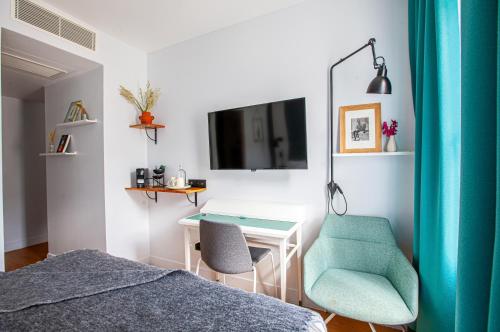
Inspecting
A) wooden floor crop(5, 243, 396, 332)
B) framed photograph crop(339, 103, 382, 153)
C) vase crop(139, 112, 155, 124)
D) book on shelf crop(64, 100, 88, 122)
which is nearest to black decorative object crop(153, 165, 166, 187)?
vase crop(139, 112, 155, 124)

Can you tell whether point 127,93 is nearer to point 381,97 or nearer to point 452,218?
point 381,97

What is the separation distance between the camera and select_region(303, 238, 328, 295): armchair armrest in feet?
4.78

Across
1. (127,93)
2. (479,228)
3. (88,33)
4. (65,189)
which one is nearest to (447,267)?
(479,228)

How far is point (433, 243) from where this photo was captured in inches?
50.4

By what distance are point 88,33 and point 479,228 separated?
3.18 m

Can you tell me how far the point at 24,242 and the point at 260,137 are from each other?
4.40m

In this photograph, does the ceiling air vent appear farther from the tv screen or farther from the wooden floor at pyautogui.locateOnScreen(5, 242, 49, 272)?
the wooden floor at pyautogui.locateOnScreen(5, 242, 49, 272)

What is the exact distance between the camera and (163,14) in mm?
2182

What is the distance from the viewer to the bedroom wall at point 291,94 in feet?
5.65

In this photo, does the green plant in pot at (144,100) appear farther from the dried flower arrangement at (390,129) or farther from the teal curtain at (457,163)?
the teal curtain at (457,163)

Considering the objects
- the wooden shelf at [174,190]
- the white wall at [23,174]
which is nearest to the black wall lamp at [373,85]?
the wooden shelf at [174,190]

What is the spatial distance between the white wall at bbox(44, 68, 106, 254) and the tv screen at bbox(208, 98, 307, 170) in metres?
1.34

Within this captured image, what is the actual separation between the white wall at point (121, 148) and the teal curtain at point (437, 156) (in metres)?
2.76

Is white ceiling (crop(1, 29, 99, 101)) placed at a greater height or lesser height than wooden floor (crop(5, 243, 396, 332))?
greater
